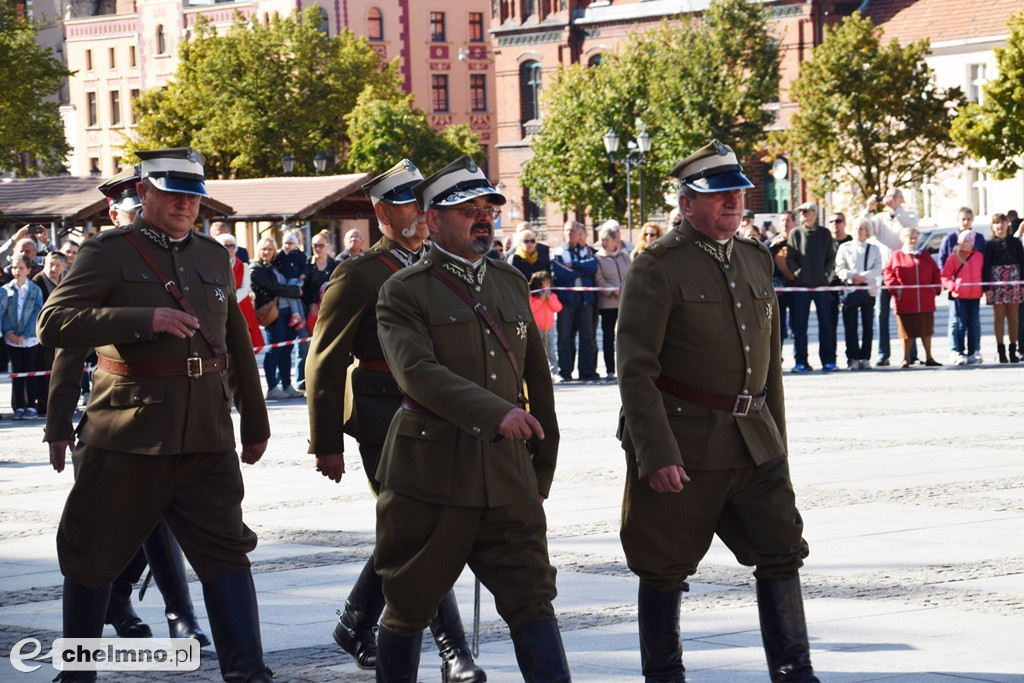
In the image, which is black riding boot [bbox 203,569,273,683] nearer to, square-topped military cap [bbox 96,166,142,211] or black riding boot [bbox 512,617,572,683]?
black riding boot [bbox 512,617,572,683]

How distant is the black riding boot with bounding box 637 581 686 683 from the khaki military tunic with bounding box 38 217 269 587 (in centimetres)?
147

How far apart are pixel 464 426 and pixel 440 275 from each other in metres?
0.58

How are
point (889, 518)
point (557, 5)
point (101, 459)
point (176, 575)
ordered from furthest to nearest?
point (557, 5) < point (889, 518) < point (176, 575) < point (101, 459)

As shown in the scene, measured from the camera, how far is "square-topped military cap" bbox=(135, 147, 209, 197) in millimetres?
6809

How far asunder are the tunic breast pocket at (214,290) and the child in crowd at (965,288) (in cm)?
1758

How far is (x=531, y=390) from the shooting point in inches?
250

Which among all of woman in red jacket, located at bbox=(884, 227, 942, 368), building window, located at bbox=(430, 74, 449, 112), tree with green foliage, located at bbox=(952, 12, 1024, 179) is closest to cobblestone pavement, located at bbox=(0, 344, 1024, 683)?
woman in red jacket, located at bbox=(884, 227, 942, 368)

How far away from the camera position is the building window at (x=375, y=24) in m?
95.9

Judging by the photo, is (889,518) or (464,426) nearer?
(464,426)

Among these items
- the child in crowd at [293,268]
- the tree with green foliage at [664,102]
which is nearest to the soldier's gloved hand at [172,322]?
the child in crowd at [293,268]

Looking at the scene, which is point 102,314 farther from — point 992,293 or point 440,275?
point 992,293

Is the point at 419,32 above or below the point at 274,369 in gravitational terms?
above

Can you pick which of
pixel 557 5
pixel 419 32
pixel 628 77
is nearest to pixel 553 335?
pixel 628 77

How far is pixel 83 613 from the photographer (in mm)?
6855
